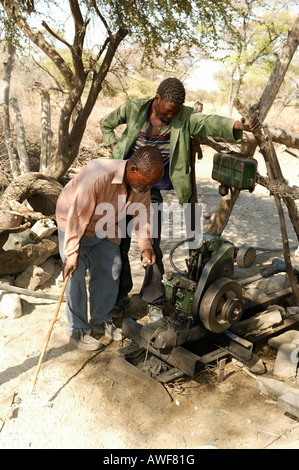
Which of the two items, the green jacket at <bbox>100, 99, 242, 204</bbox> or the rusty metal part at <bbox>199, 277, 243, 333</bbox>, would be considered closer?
the rusty metal part at <bbox>199, 277, 243, 333</bbox>

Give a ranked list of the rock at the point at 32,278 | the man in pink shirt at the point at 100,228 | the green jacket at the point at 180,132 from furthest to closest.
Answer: the rock at the point at 32,278 → the green jacket at the point at 180,132 → the man in pink shirt at the point at 100,228

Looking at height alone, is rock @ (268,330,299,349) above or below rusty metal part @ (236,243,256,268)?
below

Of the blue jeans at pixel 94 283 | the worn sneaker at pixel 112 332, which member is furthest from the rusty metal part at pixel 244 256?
the worn sneaker at pixel 112 332

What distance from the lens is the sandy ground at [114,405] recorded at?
2.56 meters

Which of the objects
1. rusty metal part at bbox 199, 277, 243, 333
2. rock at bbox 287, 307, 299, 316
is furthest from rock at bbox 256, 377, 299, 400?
rock at bbox 287, 307, 299, 316

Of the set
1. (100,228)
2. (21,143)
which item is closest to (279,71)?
(100,228)

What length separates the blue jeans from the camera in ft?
11.2

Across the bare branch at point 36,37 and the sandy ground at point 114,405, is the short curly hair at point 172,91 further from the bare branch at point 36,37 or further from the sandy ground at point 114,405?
the bare branch at point 36,37

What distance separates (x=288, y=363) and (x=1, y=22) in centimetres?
669

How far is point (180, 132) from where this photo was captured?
3.55 metres

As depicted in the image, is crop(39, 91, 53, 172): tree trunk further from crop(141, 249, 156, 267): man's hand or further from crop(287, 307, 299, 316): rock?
crop(287, 307, 299, 316): rock

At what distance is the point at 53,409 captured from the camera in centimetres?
280

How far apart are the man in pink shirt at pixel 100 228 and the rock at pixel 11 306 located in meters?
0.63

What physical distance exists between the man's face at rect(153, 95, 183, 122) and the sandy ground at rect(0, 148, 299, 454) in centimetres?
190
